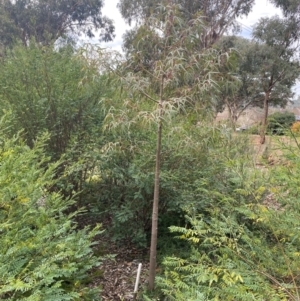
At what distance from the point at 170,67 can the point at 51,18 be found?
52.5 ft

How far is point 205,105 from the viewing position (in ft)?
10.1

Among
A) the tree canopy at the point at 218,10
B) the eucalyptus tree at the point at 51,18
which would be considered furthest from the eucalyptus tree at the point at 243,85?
the eucalyptus tree at the point at 51,18

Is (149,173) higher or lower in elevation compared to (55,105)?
lower

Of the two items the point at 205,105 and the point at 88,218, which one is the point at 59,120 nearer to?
the point at 88,218

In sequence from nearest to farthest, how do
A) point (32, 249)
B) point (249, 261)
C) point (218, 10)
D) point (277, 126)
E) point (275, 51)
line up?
point (32, 249), point (249, 261), point (277, 126), point (218, 10), point (275, 51)

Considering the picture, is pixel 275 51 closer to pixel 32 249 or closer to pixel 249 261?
pixel 249 261

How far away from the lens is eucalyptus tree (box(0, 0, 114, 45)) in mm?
15133

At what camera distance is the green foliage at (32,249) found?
1705mm

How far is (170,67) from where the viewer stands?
9.71 feet

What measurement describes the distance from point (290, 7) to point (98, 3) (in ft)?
32.0

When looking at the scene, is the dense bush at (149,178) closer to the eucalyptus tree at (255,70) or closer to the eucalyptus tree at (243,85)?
the eucalyptus tree at (243,85)

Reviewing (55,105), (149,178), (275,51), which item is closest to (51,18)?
(275,51)

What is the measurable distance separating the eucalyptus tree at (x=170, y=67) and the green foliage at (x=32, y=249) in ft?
3.64

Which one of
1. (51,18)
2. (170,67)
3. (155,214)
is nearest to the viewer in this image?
(170,67)
